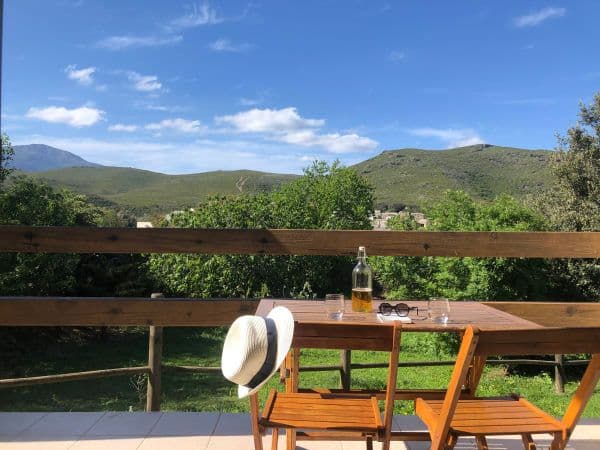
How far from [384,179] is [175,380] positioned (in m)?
24.3

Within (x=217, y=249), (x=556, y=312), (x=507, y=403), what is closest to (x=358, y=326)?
(x=507, y=403)

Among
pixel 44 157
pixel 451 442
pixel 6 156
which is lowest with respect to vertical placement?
pixel 451 442

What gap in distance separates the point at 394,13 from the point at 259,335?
85.6ft

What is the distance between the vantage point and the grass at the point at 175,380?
9320 millimetres

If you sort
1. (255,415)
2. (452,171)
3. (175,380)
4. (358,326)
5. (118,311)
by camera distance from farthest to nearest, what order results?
1. (452,171)
2. (175,380)
3. (118,311)
4. (255,415)
5. (358,326)

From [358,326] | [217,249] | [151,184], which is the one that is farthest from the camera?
[151,184]

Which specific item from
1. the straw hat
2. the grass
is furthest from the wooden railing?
the grass

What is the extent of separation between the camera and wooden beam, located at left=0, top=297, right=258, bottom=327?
8.50 ft

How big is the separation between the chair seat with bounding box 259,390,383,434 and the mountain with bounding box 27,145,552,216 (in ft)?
83.8

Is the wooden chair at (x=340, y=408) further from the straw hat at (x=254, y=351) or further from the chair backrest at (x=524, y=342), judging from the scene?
the chair backrest at (x=524, y=342)

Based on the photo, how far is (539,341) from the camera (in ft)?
5.05

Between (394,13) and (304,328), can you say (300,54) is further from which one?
(304,328)

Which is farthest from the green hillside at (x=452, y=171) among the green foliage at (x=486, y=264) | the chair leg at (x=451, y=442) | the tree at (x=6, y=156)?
the chair leg at (x=451, y=442)

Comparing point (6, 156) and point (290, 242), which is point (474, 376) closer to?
point (290, 242)
